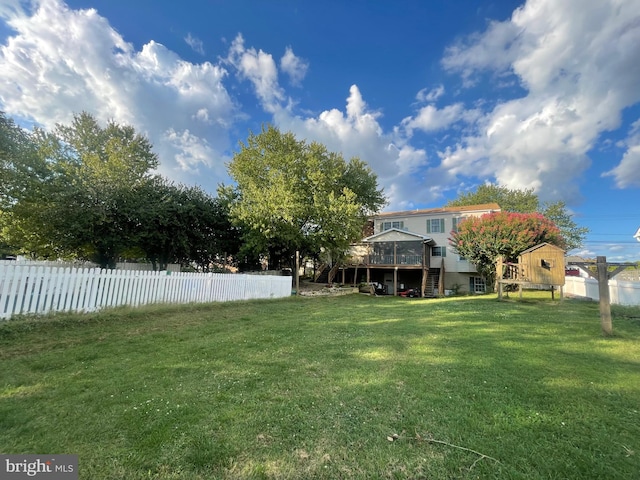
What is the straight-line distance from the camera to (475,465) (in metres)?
2.03

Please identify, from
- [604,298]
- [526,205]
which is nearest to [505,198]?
[526,205]

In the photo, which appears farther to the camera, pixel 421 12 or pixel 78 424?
pixel 421 12

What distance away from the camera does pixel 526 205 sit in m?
33.7

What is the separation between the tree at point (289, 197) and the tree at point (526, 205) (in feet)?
73.4

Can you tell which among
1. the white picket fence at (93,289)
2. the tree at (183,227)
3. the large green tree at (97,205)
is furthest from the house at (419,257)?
the white picket fence at (93,289)

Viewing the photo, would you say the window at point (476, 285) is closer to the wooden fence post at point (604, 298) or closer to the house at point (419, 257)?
the house at point (419, 257)

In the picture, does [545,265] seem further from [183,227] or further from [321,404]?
[183,227]

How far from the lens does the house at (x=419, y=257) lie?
78.0ft

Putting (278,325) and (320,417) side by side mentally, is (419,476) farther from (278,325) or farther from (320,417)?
(278,325)

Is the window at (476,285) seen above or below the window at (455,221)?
below

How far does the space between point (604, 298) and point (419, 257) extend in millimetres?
17329

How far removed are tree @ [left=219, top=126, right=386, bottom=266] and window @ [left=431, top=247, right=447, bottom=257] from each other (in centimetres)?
1025

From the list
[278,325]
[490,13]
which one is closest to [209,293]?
[278,325]

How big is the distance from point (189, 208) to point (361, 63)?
12.8 metres
